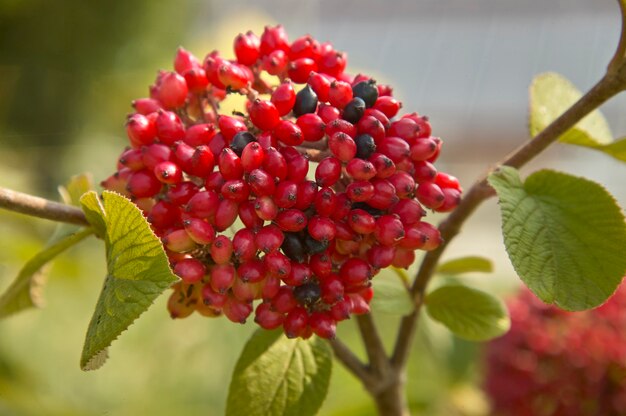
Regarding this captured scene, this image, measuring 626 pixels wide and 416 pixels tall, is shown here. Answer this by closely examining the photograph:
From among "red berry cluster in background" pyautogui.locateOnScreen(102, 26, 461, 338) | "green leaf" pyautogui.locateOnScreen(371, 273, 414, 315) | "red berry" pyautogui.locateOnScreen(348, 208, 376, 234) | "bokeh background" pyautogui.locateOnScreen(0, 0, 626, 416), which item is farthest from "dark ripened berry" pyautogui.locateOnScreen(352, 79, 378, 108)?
"bokeh background" pyautogui.locateOnScreen(0, 0, 626, 416)

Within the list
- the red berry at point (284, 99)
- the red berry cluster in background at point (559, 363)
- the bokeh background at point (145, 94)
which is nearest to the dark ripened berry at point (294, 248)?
the red berry at point (284, 99)

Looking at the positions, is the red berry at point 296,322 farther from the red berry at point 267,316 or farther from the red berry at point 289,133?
the red berry at point 289,133

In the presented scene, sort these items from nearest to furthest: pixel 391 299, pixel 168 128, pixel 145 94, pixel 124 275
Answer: pixel 124 275, pixel 168 128, pixel 391 299, pixel 145 94

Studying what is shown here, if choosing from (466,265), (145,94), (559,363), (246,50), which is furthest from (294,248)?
(145,94)

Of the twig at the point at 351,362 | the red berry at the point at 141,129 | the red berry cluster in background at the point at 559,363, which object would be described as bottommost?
the red berry cluster in background at the point at 559,363

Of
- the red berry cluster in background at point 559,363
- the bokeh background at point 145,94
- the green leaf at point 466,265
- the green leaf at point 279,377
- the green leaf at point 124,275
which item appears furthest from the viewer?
the bokeh background at point 145,94

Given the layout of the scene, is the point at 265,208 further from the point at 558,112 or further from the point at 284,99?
the point at 558,112

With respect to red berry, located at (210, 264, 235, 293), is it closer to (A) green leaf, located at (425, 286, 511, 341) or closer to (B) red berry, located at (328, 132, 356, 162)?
(B) red berry, located at (328, 132, 356, 162)
